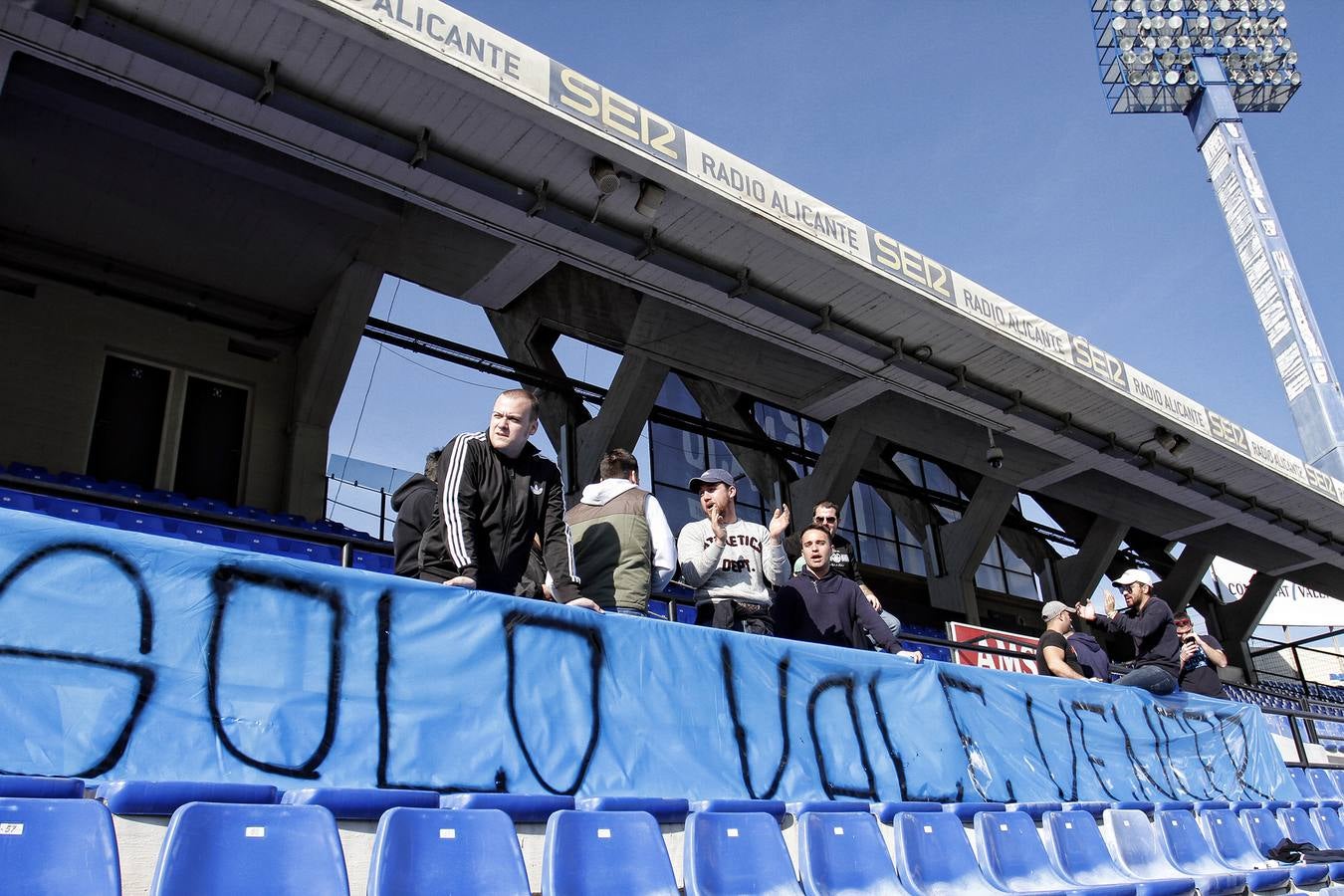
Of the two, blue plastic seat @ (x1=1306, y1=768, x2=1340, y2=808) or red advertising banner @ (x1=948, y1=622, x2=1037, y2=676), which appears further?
red advertising banner @ (x1=948, y1=622, x2=1037, y2=676)

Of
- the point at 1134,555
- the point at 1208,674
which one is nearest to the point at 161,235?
the point at 1208,674

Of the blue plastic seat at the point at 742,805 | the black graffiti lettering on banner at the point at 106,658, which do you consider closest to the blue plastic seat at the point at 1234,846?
the blue plastic seat at the point at 742,805

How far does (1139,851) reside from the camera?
17.1 feet

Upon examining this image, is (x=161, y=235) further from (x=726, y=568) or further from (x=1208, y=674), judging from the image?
(x=1208, y=674)

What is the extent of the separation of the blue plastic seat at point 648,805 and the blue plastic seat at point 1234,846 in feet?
12.7

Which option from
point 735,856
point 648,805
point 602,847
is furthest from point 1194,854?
point 602,847

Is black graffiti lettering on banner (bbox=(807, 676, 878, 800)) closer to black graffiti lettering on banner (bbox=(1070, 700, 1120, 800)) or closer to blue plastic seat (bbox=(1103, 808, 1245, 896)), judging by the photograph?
blue plastic seat (bbox=(1103, 808, 1245, 896))

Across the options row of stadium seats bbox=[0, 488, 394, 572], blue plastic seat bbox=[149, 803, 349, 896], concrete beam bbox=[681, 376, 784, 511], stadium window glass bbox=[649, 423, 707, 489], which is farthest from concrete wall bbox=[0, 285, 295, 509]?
blue plastic seat bbox=[149, 803, 349, 896]

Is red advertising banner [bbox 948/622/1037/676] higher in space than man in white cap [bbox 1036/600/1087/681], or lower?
higher

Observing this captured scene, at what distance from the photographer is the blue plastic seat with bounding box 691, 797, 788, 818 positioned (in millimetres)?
3764

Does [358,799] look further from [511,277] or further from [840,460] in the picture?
[840,460]

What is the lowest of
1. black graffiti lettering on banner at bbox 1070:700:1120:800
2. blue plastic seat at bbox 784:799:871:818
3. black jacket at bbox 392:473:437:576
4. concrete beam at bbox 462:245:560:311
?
blue plastic seat at bbox 784:799:871:818

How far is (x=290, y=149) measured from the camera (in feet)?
28.9

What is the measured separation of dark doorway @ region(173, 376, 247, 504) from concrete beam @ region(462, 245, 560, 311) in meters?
3.59
